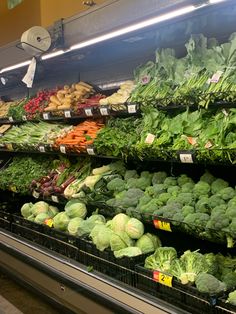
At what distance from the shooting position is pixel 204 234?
2.52 meters

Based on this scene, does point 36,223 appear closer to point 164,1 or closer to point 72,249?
point 72,249

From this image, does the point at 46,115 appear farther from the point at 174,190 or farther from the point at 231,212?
the point at 231,212

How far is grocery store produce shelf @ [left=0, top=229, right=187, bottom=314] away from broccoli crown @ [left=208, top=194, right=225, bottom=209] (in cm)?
67

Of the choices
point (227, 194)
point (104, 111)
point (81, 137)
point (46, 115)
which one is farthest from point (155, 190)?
point (46, 115)

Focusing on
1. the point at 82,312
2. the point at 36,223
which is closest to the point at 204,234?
the point at 82,312

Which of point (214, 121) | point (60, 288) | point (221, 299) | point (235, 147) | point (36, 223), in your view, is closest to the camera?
point (221, 299)

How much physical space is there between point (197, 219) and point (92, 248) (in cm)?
96

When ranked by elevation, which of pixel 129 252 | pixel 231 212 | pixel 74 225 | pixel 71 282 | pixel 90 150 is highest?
pixel 90 150

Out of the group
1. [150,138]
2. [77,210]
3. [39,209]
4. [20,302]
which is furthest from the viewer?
[39,209]

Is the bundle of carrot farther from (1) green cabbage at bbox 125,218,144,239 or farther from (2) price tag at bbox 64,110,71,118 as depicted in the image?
(1) green cabbage at bbox 125,218,144,239

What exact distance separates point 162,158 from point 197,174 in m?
0.52

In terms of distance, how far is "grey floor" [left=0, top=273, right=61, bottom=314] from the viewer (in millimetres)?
3830

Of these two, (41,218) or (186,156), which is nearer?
(186,156)

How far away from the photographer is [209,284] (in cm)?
226
